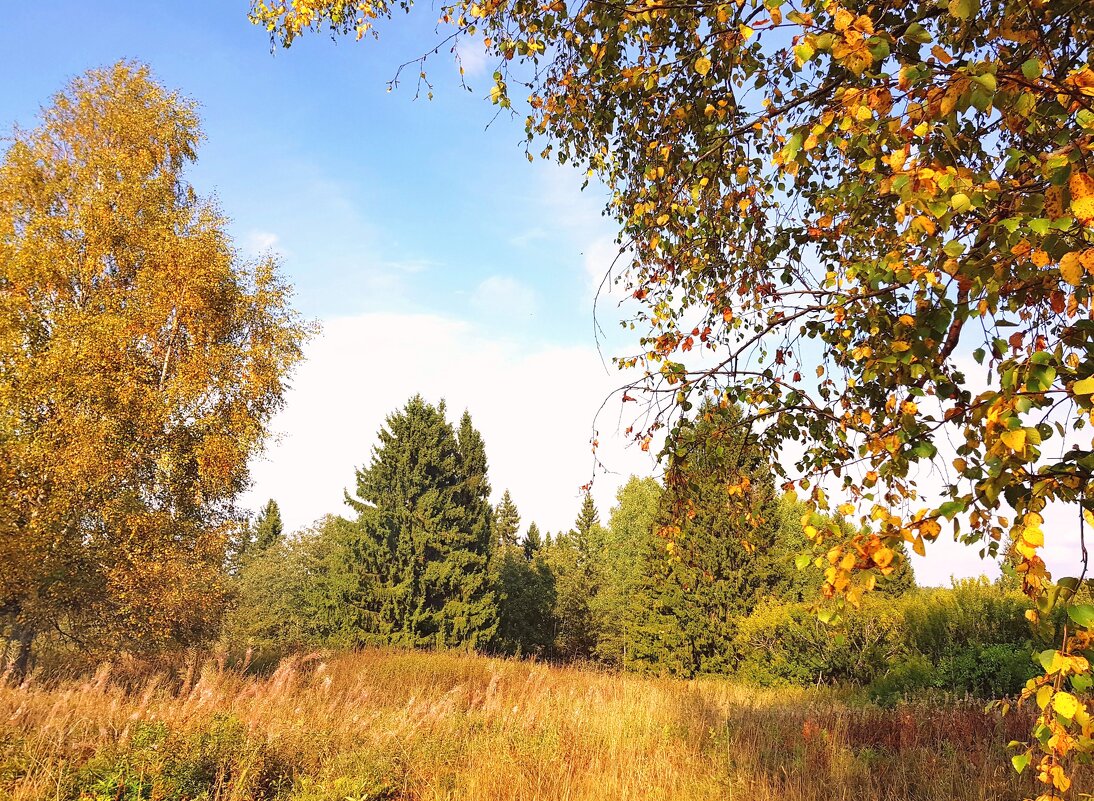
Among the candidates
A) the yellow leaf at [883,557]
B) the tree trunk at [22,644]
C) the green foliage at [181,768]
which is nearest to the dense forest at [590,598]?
the tree trunk at [22,644]

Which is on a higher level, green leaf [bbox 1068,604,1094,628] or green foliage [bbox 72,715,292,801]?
green leaf [bbox 1068,604,1094,628]

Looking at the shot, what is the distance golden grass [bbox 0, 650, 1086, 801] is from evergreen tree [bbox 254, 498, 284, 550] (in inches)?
2086

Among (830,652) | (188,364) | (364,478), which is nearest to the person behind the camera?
(188,364)

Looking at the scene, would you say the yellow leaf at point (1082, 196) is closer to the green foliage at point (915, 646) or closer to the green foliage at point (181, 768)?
the green foliage at point (181, 768)

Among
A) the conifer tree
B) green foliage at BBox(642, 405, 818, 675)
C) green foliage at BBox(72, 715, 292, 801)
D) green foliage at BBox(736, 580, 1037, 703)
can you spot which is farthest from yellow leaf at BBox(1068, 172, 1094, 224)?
the conifer tree

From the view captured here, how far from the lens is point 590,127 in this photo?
4223mm

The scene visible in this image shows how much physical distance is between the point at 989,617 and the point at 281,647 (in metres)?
16.1

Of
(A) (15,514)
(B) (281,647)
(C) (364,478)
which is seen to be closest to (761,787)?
(A) (15,514)

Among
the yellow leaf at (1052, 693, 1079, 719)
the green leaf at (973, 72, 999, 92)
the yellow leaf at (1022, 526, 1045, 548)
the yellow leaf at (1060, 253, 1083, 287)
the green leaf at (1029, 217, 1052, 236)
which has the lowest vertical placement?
the yellow leaf at (1052, 693, 1079, 719)

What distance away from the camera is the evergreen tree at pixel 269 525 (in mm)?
55656

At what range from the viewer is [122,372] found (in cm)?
1116

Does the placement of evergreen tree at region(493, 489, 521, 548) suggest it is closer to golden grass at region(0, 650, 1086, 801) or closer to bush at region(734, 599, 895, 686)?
bush at region(734, 599, 895, 686)

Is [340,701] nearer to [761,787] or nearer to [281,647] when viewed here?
[761,787]

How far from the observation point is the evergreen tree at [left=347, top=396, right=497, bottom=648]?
2683 centimetres
